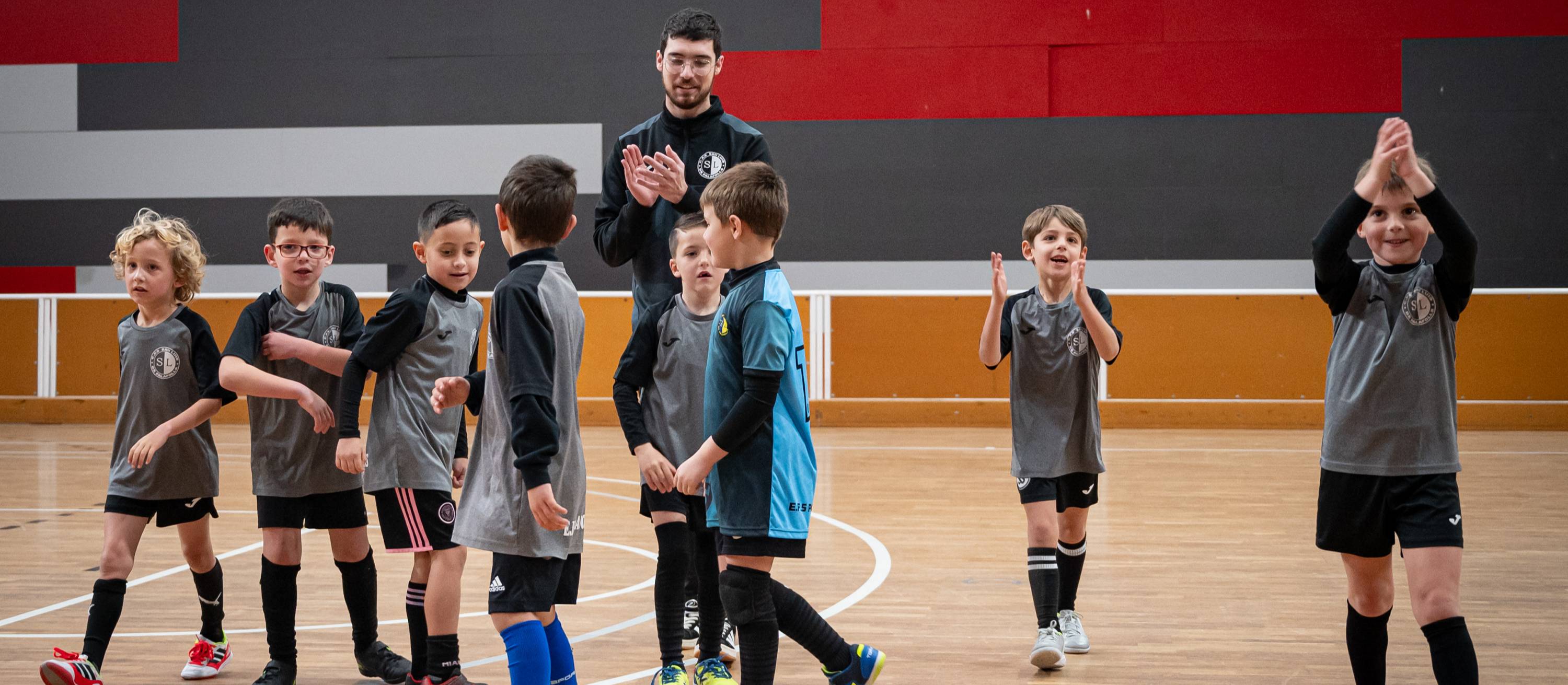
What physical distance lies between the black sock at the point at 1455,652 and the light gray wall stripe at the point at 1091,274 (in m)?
7.35

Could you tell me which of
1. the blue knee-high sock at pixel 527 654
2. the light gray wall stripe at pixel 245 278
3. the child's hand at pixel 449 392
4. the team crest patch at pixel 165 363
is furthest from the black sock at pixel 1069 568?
the light gray wall stripe at pixel 245 278

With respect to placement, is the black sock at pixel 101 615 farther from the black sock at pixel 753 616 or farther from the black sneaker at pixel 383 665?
the black sock at pixel 753 616

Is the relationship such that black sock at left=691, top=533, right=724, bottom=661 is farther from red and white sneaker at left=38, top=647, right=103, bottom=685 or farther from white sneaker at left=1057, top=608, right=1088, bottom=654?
red and white sneaker at left=38, top=647, right=103, bottom=685

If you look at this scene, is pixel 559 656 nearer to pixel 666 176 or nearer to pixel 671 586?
pixel 671 586

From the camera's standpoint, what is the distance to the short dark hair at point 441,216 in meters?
2.78

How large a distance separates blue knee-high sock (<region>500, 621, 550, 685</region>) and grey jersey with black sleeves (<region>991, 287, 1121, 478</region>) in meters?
1.49

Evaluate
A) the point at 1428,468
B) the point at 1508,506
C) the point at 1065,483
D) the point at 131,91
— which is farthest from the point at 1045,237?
the point at 131,91

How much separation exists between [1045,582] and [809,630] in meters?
0.86

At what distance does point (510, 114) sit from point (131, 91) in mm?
3485

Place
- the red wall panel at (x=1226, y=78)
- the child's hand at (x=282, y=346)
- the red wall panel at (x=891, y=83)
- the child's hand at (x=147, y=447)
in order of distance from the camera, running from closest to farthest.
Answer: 1. the child's hand at (x=147, y=447)
2. the child's hand at (x=282, y=346)
3. the red wall panel at (x=1226, y=78)
4. the red wall panel at (x=891, y=83)

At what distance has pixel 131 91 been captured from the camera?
1070 cm

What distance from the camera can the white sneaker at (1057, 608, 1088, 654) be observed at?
10.6 feet

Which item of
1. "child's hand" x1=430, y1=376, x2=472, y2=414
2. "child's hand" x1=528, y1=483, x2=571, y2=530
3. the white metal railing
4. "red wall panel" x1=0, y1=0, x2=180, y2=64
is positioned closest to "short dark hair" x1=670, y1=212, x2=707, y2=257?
"child's hand" x1=430, y1=376, x2=472, y2=414

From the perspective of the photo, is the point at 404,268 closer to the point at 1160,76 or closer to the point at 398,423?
the point at 1160,76
